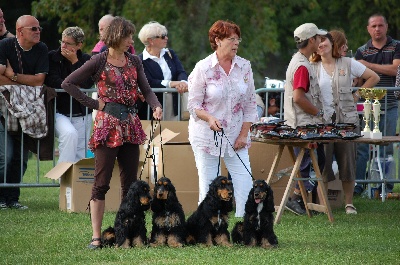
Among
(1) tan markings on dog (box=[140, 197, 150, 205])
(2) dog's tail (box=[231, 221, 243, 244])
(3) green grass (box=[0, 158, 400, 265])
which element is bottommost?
(3) green grass (box=[0, 158, 400, 265])

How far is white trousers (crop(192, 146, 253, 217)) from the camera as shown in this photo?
9.88 meters

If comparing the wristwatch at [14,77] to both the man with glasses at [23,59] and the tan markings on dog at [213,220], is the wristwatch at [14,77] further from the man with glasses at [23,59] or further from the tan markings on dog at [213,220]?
the tan markings on dog at [213,220]

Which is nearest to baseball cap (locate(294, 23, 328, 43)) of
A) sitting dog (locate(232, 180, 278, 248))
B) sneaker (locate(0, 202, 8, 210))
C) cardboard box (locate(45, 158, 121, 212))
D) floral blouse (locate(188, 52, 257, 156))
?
floral blouse (locate(188, 52, 257, 156))

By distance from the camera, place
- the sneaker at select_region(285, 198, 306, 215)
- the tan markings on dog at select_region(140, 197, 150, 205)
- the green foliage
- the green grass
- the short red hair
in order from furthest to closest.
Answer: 1. the green foliage
2. the sneaker at select_region(285, 198, 306, 215)
3. the short red hair
4. the tan markings on dog at select_region(140, 197, 150, 205)
5. the green grass

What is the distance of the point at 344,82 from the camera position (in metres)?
11.8

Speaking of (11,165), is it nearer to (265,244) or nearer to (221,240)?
(221,240)

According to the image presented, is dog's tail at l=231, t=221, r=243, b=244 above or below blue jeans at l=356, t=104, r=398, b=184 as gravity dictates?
below

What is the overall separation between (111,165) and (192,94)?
3.86 feet

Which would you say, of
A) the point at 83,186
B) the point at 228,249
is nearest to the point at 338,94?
the point at 83,186

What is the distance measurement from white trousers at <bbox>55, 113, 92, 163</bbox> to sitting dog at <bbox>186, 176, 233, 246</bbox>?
3.30 meters

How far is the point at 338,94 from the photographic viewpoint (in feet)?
38.7

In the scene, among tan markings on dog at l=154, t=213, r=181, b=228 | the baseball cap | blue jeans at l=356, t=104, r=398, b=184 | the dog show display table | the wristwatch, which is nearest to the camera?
tan markings on dog at l=154, t=213, r=181, b=228

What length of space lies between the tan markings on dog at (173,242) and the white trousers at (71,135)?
3.38 m

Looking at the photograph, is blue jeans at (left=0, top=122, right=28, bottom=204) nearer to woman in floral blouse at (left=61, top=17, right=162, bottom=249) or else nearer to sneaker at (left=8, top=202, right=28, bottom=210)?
sneaker at (left=8, top=202, right=28, bottom=210)
